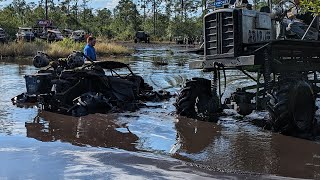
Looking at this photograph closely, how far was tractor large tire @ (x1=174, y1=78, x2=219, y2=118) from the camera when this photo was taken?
10789 millimetres

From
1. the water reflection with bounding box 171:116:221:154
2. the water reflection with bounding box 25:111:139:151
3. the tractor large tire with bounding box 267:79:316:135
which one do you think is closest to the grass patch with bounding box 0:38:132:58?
the water reflection with bounding box 25:111:139:151

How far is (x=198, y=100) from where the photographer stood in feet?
36.2

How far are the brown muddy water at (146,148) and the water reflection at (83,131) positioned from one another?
0.06ft

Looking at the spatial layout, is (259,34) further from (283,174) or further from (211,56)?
(283,174)

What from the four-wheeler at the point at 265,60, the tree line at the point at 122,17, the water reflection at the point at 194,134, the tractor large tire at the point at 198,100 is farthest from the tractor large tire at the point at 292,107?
the tree line at the point at 122,17

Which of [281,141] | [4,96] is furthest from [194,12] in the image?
[281,141]

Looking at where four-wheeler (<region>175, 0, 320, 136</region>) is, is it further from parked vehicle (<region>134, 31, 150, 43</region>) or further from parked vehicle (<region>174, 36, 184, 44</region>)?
parked vehicle (<region>134, 31, 150, 43</region>)

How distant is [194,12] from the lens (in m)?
88.5

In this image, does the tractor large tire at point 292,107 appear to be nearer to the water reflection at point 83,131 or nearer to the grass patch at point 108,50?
the water reflection at point 83,131

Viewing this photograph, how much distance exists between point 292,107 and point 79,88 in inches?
224

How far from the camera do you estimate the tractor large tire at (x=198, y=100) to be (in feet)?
35.4

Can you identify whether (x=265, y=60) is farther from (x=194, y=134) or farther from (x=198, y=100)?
(x=198, y=100)

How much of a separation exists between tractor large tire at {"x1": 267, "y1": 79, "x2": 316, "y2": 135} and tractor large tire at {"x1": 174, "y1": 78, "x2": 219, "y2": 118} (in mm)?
1916

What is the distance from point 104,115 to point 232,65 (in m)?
3.47
